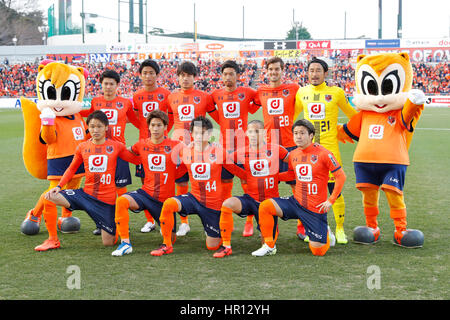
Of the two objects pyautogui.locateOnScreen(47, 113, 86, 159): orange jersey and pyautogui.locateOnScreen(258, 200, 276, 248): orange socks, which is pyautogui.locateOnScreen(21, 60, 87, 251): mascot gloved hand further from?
pyautogui.locateOnScreen(258, 200, 276, 248): orange socks

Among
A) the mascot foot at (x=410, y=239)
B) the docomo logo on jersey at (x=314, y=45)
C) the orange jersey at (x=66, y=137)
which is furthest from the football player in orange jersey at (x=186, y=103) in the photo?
the docomo logo on jersey at (x=314, y=45)

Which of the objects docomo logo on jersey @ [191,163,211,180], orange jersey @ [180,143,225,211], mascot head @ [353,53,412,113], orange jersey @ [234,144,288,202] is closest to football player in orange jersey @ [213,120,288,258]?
orange jersey @ [234,144,288,202]

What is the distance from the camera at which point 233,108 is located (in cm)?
615

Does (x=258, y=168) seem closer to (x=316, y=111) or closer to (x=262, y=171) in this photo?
(x=262, y=171)

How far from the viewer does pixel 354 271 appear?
4.48 metres

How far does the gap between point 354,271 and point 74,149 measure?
11.9 ft

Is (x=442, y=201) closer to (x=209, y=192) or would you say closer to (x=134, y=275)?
(x=209, y=192)

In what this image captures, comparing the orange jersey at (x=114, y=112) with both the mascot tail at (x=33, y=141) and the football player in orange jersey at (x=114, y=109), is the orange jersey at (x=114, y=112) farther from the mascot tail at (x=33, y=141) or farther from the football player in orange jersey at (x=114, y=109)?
the mascot tail at (x=33, y=141)

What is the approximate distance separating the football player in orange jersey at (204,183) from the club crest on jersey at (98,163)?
0.91 metres

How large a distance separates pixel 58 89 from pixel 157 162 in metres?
1.69

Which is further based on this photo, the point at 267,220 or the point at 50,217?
the point at 50,217

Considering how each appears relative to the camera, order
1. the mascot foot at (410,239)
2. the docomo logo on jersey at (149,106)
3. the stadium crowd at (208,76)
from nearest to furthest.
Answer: the mascot foot at (410,239)
the docomo logo on jersey at (149,106)
the stadium crowd at (208,76)

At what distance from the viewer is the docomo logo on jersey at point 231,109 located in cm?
614

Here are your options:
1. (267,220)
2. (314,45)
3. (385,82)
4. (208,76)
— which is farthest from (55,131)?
(208,76)
